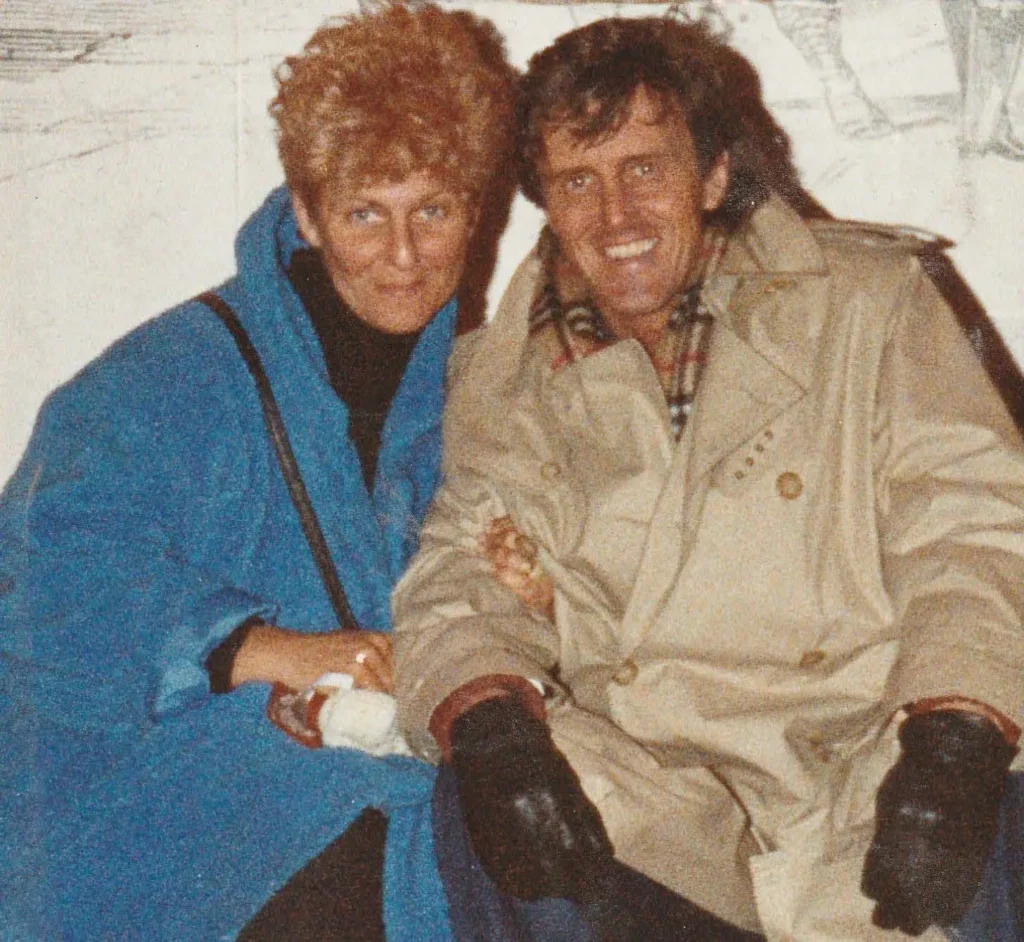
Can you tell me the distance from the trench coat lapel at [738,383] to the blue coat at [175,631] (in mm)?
382

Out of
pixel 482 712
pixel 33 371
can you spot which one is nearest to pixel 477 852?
pixel 482 712

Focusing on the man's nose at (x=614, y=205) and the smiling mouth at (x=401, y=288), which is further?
the smiling mouth at (x=401, y=288)

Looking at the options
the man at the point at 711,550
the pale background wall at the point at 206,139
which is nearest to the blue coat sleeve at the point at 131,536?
the man at the point at 711,550

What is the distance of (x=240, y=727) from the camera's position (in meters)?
1.54

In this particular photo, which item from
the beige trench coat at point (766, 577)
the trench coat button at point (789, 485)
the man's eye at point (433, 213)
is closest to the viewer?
the beige trench coat at point (766, 577)

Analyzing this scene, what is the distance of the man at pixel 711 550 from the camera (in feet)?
4.32

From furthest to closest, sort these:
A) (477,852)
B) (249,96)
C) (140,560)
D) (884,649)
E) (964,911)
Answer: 1. (249,96)
2. (140,560)
3. (884,649)
4. (477,852)
5. (964,911)

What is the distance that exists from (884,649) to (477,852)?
0.52m

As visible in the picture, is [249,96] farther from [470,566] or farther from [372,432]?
[470,566]

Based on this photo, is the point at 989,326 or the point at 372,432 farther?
the point at 989,326

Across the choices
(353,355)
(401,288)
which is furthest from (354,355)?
(401,288)

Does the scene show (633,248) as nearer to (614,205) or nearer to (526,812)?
(614,205)

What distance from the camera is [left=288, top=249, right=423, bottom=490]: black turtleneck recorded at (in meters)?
1.77

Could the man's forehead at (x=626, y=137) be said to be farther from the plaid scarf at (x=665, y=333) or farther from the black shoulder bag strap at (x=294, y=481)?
the black shoulder bag strap at (x=294, y=481)
